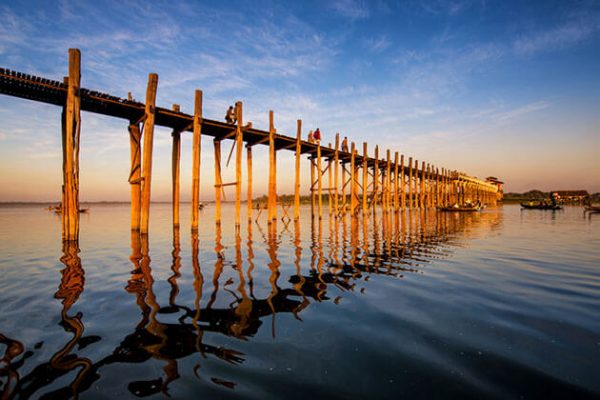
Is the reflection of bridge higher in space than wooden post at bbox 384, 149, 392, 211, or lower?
lower

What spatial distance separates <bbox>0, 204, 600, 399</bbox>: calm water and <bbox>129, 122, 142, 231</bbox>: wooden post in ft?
21.7

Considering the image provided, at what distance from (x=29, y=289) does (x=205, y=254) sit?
15.5ft

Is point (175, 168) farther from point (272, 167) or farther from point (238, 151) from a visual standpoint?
point (272, 167)

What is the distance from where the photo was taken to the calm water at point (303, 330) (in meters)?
2.73

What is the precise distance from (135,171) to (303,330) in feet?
45.3

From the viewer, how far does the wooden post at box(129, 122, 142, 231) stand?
14312 mm

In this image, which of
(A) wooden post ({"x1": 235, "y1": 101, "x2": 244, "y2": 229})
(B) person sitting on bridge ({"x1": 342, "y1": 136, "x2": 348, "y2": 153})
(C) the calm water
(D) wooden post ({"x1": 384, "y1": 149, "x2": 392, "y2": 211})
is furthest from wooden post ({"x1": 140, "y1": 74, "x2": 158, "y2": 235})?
(D) wooden post ({"x1": 384, "y1": 149, "x2": 392, "y2": 211})

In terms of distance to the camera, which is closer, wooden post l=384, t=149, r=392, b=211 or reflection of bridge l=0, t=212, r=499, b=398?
reflection of bridge l=0, t=212, r=499, b=398

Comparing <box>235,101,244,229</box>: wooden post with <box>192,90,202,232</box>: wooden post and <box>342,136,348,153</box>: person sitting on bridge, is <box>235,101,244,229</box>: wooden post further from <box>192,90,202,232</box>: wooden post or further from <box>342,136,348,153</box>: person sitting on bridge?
<box>342,136,348,153</box>: person sitting on bridge

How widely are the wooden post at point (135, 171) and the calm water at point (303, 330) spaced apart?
21.7 ft

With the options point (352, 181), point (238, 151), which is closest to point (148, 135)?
point (238, 151)

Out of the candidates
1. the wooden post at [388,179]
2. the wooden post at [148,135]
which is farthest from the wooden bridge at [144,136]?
the wooden post at [388,179]

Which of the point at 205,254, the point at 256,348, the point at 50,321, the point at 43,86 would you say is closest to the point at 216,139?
the point at 43,86

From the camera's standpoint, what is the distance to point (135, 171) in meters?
14.4
